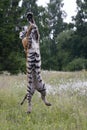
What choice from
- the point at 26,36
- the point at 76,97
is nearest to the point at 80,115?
the point at 26,36

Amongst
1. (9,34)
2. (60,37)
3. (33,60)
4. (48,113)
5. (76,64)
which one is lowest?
(76,64)

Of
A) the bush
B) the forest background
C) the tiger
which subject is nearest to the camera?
the tiger

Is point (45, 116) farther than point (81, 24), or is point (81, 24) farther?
point (81, 24)

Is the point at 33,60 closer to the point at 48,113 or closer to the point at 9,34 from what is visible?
the point at 48,113

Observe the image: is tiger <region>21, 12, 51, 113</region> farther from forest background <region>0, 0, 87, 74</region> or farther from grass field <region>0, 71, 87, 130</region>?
forest background <region>0, 0, 87, 74</region>

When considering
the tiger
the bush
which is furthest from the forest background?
the tiger

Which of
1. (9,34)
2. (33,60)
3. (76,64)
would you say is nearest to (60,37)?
(76,64)

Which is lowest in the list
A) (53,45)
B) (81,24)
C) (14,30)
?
(53,45)

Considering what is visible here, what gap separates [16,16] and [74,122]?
18.7 m

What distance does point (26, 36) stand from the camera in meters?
11.4

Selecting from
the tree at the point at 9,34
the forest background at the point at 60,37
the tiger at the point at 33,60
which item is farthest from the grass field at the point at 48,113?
the forest background at the point at 60,37

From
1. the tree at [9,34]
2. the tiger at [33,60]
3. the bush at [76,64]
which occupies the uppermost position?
the tiger at [33,60]

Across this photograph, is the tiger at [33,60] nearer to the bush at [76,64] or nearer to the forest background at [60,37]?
the forest background at [60,37]

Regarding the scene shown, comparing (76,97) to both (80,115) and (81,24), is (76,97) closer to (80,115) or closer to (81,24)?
(80,115)
